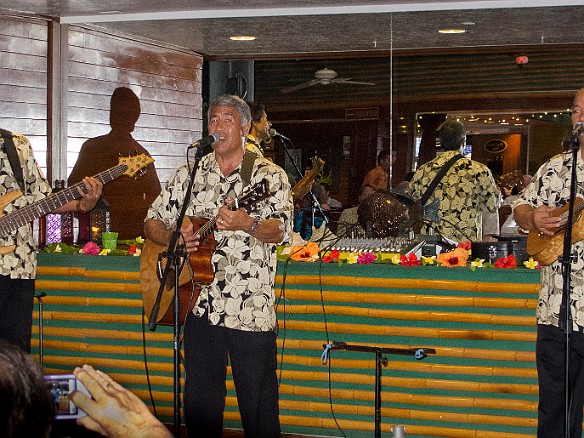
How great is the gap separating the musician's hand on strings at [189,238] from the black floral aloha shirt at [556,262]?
1.44 metres

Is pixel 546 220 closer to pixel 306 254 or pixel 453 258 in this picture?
pixel 453 258

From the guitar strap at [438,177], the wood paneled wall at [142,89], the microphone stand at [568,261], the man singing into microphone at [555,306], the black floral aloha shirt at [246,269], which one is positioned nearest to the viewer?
the microphone stand at [568,261]

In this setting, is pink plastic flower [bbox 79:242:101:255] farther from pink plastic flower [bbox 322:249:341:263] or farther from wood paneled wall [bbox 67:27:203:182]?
pink plastic flower [bbox 322:249:341:263]

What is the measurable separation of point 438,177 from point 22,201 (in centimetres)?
315

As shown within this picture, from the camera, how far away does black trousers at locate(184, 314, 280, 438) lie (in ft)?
14.3

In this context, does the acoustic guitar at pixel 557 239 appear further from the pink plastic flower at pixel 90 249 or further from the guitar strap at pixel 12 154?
the pink plastic flower at pixel 90 249

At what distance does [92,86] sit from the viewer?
7.44 metres

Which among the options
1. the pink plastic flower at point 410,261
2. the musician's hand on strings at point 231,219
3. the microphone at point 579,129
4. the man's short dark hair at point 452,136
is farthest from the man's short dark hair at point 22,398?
the man's short dark hair at point 452,136

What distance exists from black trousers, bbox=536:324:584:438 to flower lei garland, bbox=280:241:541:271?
119 centimetres

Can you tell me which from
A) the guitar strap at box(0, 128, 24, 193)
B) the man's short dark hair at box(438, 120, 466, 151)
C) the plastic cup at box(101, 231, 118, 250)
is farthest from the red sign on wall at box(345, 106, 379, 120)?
the guitar strap at box(0, 128, 24, 193)

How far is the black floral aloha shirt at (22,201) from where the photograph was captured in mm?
5047

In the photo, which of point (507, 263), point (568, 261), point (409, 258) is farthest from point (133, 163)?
point (568, 261)

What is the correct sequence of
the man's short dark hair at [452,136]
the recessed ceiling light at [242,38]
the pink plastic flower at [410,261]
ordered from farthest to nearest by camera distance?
the recessed ceiling light at [242,38], the man's short dark hair at [452,136], the pink plastic flower at [410,261]

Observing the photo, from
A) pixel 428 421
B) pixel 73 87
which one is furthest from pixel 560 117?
pixel 73 87
